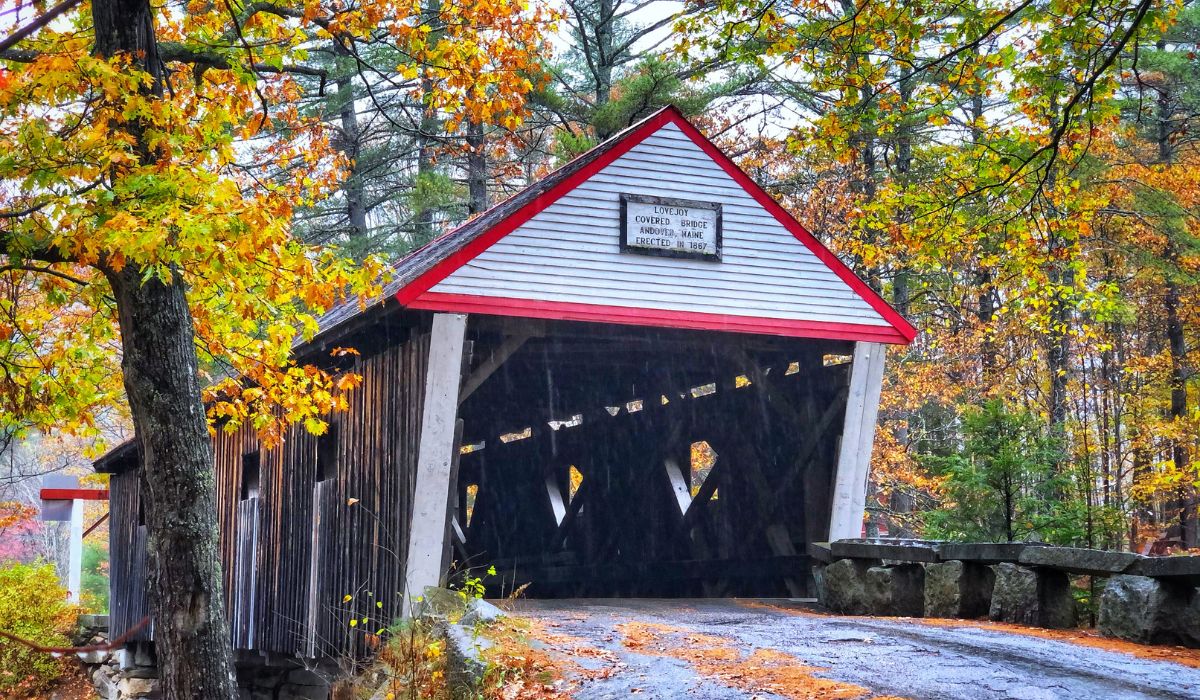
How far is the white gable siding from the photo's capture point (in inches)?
388

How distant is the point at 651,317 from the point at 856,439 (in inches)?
104

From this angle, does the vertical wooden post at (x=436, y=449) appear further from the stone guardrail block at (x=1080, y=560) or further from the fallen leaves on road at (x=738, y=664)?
the stone guardrail block at (x=1080, y=560)

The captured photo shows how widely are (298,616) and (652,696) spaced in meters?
6.92

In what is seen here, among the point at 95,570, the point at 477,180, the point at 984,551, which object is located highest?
the point at 477,180

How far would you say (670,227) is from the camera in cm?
1057

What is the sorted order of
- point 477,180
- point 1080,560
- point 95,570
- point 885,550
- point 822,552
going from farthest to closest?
point 95,570
point 477,180
point 822,552
point 885,550
point 1080,560

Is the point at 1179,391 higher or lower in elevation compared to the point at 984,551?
higher

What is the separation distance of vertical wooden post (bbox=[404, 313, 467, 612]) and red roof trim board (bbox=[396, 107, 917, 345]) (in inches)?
10.7

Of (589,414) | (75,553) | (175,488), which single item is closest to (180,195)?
(175,488)

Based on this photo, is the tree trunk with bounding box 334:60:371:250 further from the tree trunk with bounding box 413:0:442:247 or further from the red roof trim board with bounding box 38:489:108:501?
the red roof trim board with bounding box 38:489:108:501

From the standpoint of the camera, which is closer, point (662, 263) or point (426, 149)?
point (662, 263)

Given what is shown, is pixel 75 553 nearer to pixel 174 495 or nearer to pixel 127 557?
pixel 127 557

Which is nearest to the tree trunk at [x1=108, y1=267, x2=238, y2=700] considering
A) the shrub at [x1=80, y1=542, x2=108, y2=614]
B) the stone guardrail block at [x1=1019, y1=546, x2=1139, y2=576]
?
the stone guardrail block at [x1=1019, y1=546, x2=1139, y2=576]

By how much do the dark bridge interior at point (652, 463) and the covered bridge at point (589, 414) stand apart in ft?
0.10
